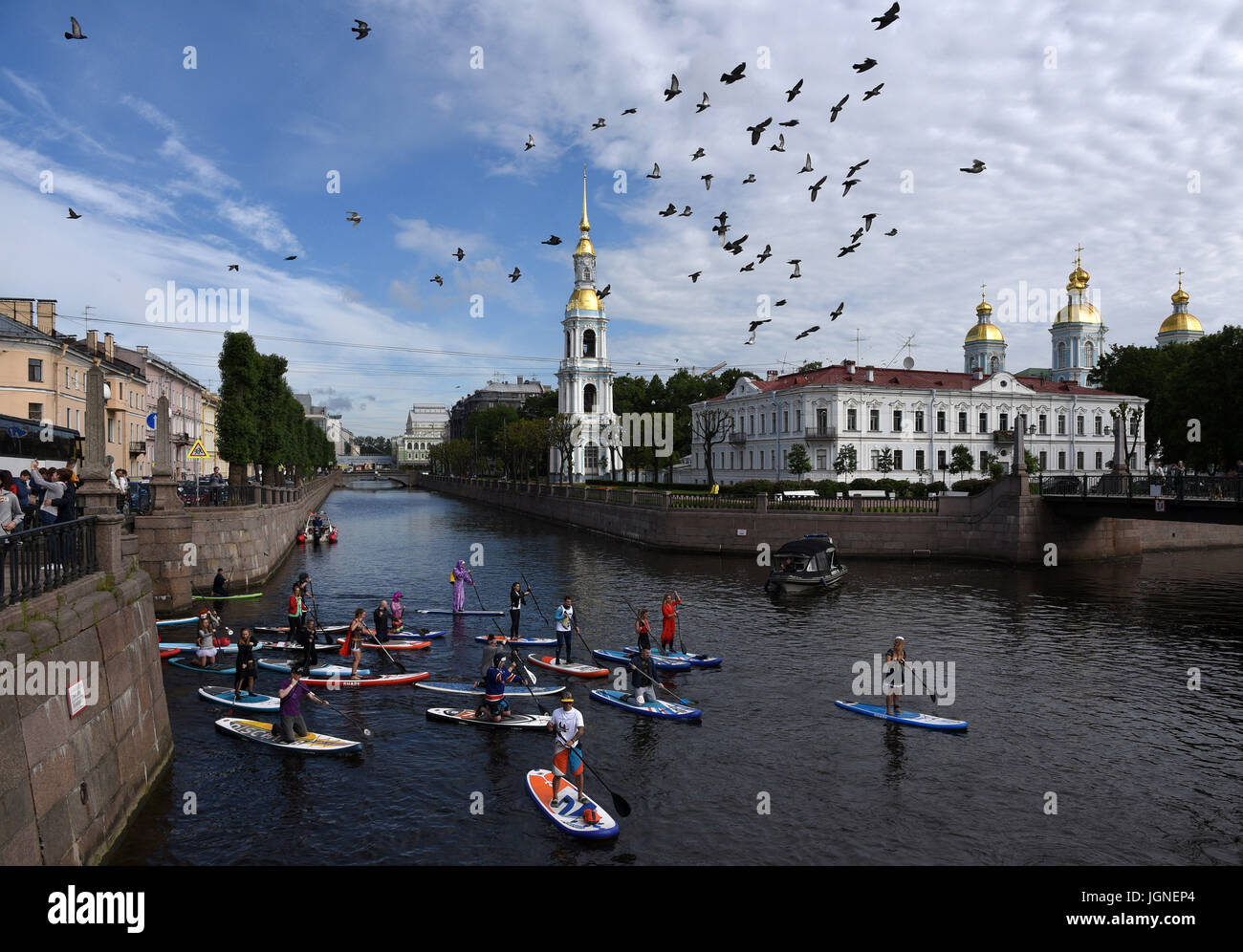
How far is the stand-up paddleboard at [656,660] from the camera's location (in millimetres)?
23828

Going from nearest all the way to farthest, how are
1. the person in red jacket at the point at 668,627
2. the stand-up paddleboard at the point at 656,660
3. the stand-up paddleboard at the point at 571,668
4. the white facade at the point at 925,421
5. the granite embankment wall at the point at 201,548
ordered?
the stand-up paddleboard at the point at 571,668 → the stand-up paddleboard at the point at 656,660 → the person in red jacket at the point at 668,627 → the granite embankment wall at the point at 201,548 → the white facade at the point at 925,421

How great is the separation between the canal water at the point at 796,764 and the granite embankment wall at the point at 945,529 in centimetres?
1488

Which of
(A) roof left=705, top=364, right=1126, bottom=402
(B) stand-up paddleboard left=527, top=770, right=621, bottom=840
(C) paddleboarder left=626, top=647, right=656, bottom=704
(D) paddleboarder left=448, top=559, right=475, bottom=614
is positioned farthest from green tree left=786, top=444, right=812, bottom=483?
(B) stand-up paddleboard left=527, top=770, right=621, bottom=840

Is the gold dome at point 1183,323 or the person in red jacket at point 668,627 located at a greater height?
the gold dome at point 1183,323

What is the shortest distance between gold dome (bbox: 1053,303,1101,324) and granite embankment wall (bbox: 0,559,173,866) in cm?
12192

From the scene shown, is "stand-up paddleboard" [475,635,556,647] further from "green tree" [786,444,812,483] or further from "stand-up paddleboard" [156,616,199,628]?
"green tree" [786,444,812,483]

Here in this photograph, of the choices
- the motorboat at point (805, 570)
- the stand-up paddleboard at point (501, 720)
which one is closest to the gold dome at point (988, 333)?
the motorboat at point (805, 570)

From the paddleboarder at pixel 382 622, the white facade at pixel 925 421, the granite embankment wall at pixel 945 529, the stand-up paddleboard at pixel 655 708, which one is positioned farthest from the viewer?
the white facade at pixel 925 421

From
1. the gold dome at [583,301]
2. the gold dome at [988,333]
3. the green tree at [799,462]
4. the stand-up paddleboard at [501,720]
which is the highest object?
the gold dome at [583,301]

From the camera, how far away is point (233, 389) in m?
45.1

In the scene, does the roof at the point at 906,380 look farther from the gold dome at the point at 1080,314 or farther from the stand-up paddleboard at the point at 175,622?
the stand-up paddleboard at the point at 175,622

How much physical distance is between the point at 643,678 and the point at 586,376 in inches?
4379
